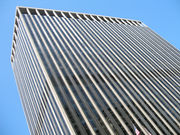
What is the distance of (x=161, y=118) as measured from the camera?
6512 cm

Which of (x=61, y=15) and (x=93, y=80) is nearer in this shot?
(x=93, y=80)

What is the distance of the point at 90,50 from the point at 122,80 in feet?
66.1

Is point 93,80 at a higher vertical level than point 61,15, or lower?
lower

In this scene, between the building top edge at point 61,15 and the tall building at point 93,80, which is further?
the building top edge at point 61,15

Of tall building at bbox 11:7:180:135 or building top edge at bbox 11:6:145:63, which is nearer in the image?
tall building at bbox 11:7:180:135

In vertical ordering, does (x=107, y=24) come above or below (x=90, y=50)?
above

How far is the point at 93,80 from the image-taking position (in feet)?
215

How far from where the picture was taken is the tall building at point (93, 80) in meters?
53.5

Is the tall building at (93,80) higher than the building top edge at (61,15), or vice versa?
the building top edge at (61,15)

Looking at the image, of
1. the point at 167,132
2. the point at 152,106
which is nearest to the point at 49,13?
the point at 152,106

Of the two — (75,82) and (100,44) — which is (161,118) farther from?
(100,44)

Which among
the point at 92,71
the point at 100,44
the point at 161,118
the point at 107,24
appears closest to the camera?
the point at 161,118

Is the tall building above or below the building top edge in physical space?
below

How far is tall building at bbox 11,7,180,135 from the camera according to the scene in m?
53.5
